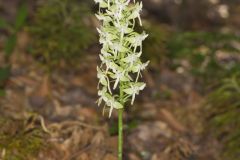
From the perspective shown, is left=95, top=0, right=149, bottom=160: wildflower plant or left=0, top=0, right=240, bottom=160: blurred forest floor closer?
left=95, top=0, right=149, bottom=160: wildflower plant

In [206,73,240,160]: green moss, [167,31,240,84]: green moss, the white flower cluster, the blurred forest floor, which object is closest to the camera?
the white flower cluster

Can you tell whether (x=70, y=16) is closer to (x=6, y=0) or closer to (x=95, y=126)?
(x=95, y=126)

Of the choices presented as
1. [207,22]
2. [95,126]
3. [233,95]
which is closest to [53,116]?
[95,126]

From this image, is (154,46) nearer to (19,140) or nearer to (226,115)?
(226,115)

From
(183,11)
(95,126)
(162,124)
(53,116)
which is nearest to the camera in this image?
(95,126)

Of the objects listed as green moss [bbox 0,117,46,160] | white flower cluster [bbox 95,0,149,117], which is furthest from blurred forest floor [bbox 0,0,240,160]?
white flower cluster [bbox 95,0,149,117]

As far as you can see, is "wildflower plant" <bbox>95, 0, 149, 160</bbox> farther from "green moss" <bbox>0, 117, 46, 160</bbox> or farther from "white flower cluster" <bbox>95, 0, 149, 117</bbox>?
"green moss" <bbox>0, 117, 46, 160</bbox>

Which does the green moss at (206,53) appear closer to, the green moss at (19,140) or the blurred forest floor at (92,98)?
the blurred forest floor at (92,98)

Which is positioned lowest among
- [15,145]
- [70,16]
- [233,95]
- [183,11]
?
[15,145]

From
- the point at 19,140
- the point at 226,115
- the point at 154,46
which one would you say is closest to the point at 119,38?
the point at 19,140
